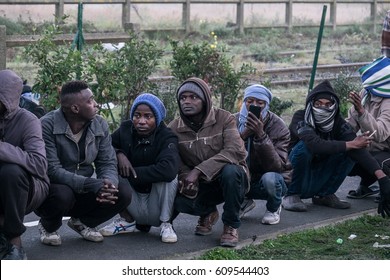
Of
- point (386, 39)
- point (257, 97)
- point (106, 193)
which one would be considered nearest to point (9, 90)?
point (106, 193)

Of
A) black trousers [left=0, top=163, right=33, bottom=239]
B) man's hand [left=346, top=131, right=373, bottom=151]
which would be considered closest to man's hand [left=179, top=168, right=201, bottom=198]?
black trousers [left=0, top=163, right=33, bottom=239]

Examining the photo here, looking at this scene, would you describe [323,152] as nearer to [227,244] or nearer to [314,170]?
[314,170]

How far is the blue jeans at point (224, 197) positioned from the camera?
7145mm

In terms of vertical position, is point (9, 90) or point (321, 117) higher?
point (9, 90)

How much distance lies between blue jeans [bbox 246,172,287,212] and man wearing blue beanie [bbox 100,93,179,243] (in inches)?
35.6

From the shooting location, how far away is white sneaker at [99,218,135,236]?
24.4 feet

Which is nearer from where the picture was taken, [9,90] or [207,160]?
[9,90]

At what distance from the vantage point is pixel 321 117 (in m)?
8.34

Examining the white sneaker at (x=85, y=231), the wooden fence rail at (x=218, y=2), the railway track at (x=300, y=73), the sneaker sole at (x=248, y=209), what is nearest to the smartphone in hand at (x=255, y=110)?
the sneaker sole at (x=248, y=209)

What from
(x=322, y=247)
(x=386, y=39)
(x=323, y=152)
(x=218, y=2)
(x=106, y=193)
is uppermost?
(x=218, y=2)

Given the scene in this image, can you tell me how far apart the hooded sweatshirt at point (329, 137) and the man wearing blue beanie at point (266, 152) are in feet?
1.20

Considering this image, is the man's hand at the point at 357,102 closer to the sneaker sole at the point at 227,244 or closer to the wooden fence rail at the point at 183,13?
the sneaker sole at the point at 227,244

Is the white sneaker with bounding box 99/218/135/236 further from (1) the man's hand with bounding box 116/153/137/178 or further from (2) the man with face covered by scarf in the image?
(2) the man with face covered by scarf

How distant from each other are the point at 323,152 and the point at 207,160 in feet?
4.74
